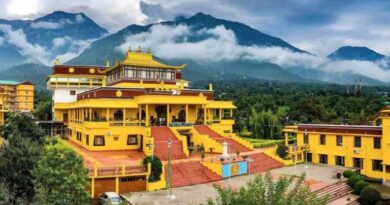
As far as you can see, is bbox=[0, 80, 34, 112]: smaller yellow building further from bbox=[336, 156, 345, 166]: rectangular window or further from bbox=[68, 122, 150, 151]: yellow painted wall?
bbox=[336, 156, 345, 166]: rectangular window

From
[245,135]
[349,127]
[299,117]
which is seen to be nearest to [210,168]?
[349,127]

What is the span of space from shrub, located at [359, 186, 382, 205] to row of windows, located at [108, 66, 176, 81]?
963 inches

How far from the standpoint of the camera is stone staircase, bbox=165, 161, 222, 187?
937 inches

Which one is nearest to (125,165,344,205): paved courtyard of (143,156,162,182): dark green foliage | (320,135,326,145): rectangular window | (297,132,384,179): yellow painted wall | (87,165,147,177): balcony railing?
(143,156,162,182): dark green foliage

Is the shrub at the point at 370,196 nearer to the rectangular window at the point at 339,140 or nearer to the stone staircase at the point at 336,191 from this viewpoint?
the stone staircase at the point at 336,191

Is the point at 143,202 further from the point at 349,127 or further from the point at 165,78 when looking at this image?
the point at 165,78

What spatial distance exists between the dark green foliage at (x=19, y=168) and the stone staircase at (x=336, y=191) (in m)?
15.2

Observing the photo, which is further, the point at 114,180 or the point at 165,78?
the point at 165,78

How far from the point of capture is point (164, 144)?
29.9 metres

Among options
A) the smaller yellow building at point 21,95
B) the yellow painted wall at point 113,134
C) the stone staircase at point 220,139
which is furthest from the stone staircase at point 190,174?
the smaller yellow building at point 21,95

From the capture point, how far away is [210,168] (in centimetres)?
2611

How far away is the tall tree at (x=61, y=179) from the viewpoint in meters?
15.2

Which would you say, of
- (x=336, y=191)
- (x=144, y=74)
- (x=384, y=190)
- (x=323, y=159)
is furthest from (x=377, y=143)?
(x=144, y=74)

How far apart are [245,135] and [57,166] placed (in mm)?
34344
